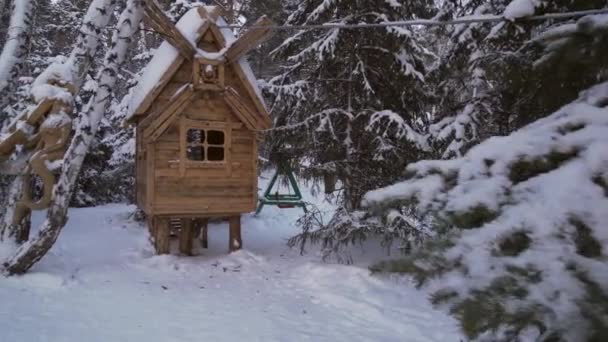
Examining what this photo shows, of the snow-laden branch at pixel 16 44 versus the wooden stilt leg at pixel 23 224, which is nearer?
the snow-laden branch at pixel 16 44

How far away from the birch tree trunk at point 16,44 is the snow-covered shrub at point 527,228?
6642 mm

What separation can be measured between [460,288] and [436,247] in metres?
0.18

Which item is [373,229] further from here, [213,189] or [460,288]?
[460,288]

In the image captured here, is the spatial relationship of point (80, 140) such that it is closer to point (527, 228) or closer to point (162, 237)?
point (162, 237)

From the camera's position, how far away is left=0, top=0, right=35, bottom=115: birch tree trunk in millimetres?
6469

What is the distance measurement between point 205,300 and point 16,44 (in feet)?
15.4

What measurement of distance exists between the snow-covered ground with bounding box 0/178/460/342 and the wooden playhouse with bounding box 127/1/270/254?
1.03 meters

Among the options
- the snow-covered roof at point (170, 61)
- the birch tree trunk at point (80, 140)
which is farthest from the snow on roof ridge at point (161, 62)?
the birch tree trunk at point (80, 140)

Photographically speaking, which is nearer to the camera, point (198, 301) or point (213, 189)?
point (198, 301)

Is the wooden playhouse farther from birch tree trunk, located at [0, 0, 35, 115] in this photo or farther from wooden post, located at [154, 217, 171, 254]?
birch tree trunk, located at [0, 0, 35, 115]

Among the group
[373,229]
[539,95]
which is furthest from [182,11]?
[539,95]

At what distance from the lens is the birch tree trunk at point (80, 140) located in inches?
247

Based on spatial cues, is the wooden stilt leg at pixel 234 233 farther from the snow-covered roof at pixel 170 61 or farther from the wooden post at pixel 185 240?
the snow-covered roof at pixel 170 61

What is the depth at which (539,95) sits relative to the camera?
259 centimetres
